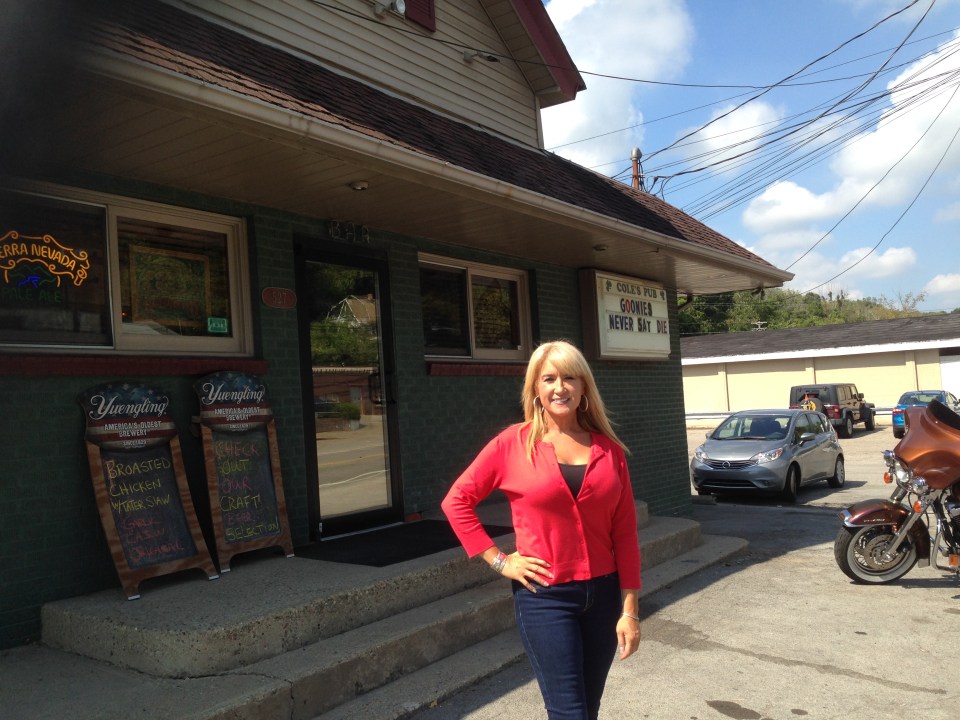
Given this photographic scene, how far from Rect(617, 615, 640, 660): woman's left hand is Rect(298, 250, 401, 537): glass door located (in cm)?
384

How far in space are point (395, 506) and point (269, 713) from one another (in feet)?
11.2

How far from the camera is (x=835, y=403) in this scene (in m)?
28.0

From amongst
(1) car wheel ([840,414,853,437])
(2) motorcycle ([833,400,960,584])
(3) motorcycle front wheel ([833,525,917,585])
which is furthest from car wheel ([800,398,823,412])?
(3) motorcycle front wheel ([833,525,917,585])

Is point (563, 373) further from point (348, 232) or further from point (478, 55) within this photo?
point (478, 55)

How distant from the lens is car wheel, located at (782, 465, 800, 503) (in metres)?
13.7

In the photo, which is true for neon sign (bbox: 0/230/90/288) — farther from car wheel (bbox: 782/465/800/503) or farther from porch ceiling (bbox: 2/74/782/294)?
car wheel (bbox: 782/465/800/503)

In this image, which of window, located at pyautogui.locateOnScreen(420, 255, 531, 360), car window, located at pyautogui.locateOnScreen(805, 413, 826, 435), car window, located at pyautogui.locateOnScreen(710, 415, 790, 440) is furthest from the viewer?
car window, located at pyautogui.locateOnScreen(805, 413, 826, 435)

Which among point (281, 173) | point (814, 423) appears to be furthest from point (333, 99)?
point (814, 423)

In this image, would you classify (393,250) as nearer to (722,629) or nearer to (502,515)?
(502,515)

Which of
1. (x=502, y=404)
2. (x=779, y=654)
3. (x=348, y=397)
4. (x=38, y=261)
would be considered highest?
(x=38, y=261)

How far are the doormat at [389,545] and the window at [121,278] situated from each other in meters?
1.64

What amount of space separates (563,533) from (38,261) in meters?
3.78

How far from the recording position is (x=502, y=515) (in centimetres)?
737

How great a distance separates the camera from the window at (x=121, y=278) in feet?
15.7
